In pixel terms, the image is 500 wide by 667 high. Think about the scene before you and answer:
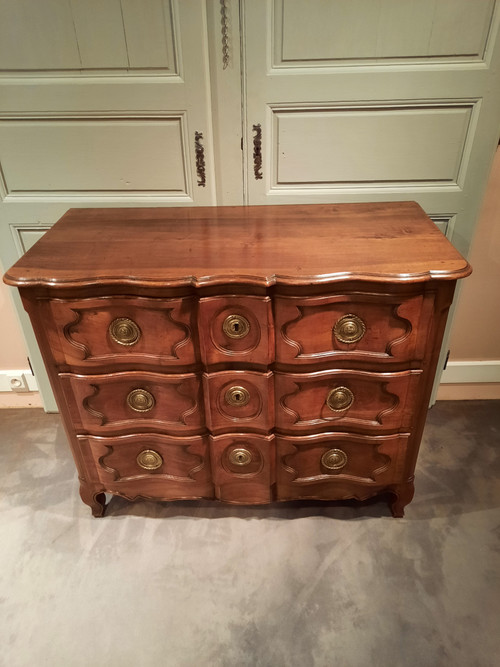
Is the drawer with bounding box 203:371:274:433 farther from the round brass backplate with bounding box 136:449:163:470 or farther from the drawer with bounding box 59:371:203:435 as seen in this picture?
the round brass backplate with bounding box 136:449:163:470

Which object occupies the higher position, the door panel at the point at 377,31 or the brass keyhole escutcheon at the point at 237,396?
the door panel at the point at 377,31

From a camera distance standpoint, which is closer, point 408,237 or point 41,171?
point 408,237

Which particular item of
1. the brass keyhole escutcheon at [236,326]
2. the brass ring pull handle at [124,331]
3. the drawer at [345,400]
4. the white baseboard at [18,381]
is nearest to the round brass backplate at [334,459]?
the drawer at [345,400]

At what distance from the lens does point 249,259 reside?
121 cm

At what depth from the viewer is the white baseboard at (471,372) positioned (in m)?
2.13

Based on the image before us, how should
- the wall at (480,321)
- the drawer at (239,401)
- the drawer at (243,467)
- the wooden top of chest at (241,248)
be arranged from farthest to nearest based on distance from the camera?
the wall at (480,321)
the drawer at (243,467)
the drawer at (239,401)
the wooden top of chest at (241,248)

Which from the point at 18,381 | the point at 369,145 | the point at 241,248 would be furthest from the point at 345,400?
the point at 18,381

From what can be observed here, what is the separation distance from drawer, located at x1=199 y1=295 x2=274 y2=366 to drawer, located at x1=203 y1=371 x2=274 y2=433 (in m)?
0.06

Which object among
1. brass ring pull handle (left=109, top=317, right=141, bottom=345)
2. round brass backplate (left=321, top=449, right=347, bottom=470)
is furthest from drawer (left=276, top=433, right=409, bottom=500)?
brass ring pull handle (left=109, top=317, right=141, bottom=345)

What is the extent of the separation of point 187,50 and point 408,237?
89 cm

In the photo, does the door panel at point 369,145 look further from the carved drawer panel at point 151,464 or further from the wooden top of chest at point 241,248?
the carved drawer panel at point 151,464

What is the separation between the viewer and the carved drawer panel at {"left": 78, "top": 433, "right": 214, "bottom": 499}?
1.47 m

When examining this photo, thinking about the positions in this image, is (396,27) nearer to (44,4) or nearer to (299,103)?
(299,103)

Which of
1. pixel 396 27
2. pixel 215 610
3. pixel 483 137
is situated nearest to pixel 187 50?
pixel 396 27
